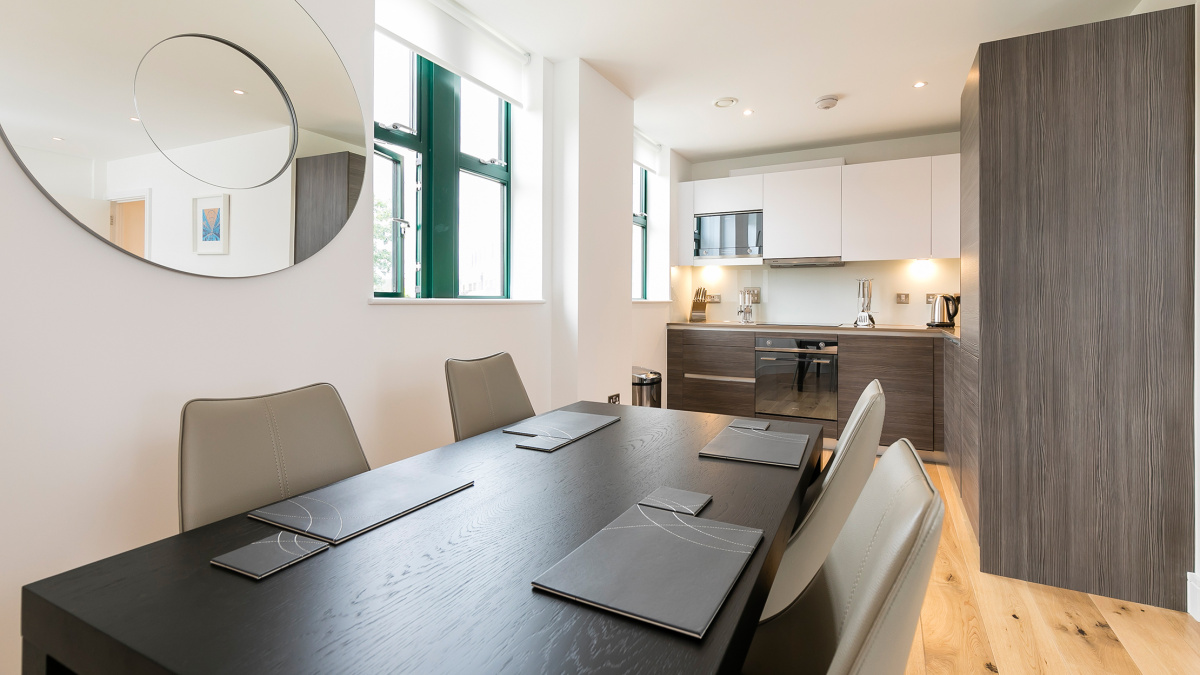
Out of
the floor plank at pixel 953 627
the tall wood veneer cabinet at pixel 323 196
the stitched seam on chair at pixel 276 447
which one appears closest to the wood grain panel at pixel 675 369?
the floor plank at pixel 953 627

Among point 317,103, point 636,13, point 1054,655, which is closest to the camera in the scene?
point 1054,655

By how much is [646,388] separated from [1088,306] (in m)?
2.45

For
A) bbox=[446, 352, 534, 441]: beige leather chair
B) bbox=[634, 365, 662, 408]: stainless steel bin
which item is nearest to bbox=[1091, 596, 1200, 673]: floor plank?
bbox=[446, 352, 534, 441]: beige leather chair

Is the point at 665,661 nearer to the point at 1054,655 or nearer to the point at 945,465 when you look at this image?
the point at 1054,655

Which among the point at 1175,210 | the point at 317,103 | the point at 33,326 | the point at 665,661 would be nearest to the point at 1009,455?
the point at 1175,210

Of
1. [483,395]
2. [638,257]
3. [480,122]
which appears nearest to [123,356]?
[483,395]

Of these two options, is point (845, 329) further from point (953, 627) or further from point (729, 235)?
point (953, 627)

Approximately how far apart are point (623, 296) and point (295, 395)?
2481 mm

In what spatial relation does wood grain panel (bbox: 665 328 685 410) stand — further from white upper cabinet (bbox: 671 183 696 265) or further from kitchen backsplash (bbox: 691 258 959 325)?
white upper cabinet (bbox: 671 183 696 265)

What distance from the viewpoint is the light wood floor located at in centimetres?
171

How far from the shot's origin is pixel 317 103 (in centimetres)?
190

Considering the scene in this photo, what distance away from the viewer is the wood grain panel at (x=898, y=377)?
3898 mm

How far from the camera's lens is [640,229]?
4.83 meters

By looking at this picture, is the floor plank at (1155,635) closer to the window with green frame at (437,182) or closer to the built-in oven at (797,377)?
the built-in oven at (797,377)
